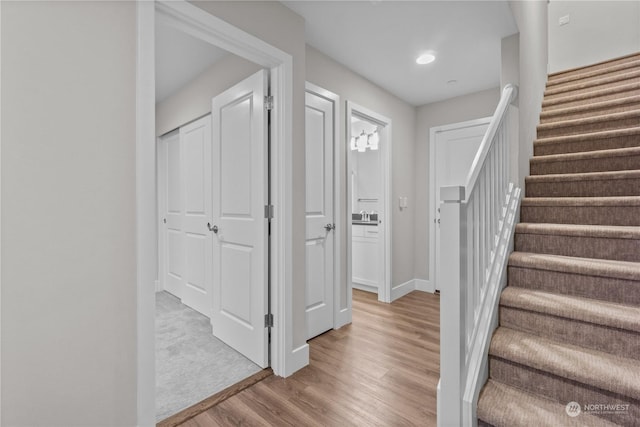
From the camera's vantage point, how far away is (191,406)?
168 cm

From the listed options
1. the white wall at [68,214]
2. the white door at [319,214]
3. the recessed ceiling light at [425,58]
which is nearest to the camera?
the white wall at [68,214]

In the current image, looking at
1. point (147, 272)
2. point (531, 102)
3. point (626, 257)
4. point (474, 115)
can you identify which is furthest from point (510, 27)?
point (147, 272)

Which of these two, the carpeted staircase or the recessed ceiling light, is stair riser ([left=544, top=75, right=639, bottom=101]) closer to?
the carpeted staircase

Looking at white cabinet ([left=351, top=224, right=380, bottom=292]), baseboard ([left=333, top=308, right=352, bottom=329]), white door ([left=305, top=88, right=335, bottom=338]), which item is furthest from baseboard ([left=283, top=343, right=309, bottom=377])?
white cabinet ([left=351, top=224, right=380, bottom=292])

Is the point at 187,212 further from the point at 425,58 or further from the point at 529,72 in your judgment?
the point at 529,72

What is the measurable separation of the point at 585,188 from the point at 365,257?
238cm

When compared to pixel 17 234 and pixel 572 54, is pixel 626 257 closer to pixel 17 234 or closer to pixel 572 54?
pixel 17 234

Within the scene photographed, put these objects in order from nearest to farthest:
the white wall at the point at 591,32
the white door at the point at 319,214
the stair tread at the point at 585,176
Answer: the stair tread at the point at 585,176
the white door at the point at 319,214
the white wall at the point at 591,32

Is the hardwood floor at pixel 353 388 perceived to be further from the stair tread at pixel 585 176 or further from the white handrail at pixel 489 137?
the stair tread at pixel 585 176

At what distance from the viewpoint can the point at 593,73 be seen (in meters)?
3.15

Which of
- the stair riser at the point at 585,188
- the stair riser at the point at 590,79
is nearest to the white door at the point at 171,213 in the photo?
the stair riser at the point at 585,188

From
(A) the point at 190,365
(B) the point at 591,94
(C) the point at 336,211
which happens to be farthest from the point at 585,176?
(A) the point at 190,365

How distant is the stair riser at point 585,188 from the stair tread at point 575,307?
2.97ft

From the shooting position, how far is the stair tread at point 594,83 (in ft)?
9.04
